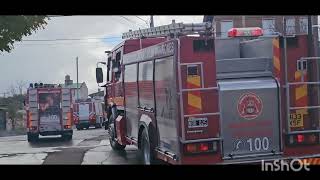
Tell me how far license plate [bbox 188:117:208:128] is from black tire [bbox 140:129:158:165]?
72.6 inches

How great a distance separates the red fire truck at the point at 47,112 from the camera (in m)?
23.4

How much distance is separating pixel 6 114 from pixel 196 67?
34.4m

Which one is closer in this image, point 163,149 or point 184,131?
point 184,131

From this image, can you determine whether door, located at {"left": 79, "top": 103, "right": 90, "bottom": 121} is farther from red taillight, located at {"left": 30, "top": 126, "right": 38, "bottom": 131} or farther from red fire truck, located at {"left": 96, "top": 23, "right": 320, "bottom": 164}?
red fire truck, located at {"left": 96, "top": 23, "right": 320, "bottom": 164}

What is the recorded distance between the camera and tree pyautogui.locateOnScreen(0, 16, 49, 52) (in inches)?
479

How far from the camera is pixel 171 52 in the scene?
26.4 feet

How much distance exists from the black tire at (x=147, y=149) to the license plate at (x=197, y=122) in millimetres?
1844

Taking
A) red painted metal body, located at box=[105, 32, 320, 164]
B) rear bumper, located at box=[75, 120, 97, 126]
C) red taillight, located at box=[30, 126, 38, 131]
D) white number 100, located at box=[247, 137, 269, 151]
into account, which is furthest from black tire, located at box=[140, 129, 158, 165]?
rear bumper, located at box=[75, 120, 97, 126]

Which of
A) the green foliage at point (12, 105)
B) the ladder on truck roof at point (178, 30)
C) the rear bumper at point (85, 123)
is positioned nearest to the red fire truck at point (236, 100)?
the ladder on truck roof at point (178, 30)

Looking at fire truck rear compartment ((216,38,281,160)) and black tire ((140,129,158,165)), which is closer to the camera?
fire truck rear compartment ((216,38,281,160))
